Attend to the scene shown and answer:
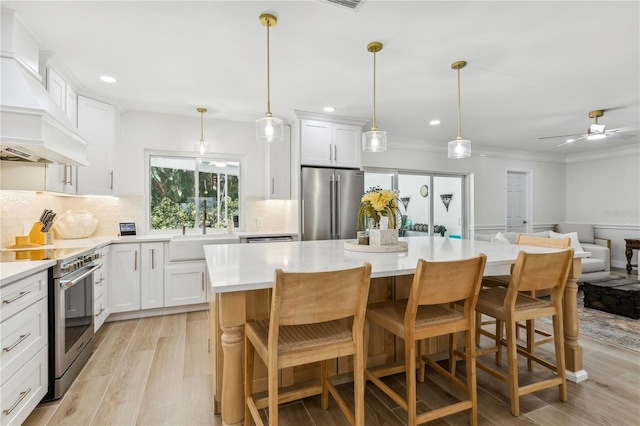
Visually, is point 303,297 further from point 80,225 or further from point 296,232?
point 80,225

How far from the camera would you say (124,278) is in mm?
3604

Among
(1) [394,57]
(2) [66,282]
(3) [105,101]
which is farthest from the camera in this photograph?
(3) [105,101]

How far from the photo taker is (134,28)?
2344 millimetres

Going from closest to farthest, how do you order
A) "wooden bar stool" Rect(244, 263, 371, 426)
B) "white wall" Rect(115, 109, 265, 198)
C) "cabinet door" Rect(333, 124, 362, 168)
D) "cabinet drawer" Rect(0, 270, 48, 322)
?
"wooden bar stool" Rect(244, 263, 371, 426)
"cabinet drawer" Rect(0, 270, 48, 322)
"white wall" Rect(115, 109, 265, 198)
"cabinet door" Rect(333, 124, 362, 168)

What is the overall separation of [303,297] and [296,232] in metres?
2.97

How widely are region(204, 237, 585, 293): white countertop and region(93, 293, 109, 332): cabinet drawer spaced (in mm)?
1427

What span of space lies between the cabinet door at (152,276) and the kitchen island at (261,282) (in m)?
1.60

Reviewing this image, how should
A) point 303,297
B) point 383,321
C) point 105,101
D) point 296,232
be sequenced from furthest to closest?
point 296,232 → point 105,101 → point 383,321 → point 303,297

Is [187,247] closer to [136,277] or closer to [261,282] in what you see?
[136,277]

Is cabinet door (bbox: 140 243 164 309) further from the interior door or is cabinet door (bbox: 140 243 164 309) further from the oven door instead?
the interior door

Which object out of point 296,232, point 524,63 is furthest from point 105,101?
point 524,63

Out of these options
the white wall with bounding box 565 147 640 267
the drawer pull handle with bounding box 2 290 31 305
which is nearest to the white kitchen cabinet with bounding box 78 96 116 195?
the drawer pull handle with bounding box 2 290 31 305

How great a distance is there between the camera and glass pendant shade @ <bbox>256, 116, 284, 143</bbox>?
2.38m

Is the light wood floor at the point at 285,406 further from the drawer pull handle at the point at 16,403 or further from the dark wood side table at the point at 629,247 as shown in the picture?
the dark wood side table at the point at 629,247
